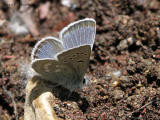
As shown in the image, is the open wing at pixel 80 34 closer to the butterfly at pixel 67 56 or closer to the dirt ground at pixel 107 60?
the butterfly at pixel 67 56

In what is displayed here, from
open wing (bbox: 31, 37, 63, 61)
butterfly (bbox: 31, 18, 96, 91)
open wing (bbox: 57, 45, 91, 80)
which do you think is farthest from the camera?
open wing (bbox: 31, 37, 63, 61)

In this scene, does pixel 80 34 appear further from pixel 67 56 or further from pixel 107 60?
pixel 107 60

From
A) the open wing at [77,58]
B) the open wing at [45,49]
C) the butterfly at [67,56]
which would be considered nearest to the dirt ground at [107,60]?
the butterfly at [67,56]

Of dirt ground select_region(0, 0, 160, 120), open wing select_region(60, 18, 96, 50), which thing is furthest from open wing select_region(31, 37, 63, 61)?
dirt ground select_region(0, 0, 160, 120)

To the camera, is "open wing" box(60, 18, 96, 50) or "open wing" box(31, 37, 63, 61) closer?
"open wing" box(60, 18, 96, 50)

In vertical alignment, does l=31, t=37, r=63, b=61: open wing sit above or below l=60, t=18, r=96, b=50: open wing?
below

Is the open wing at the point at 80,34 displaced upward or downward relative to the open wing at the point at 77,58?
upward

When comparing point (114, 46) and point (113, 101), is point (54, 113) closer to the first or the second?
point (113, 101)

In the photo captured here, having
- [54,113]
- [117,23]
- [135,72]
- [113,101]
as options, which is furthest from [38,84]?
[117,23]

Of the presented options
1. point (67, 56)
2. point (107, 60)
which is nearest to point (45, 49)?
point (67, 56)

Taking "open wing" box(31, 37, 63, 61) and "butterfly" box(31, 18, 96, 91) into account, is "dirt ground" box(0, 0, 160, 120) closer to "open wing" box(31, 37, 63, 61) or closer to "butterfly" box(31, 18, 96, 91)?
"butterfly" box(31, 18, 96, 91)
